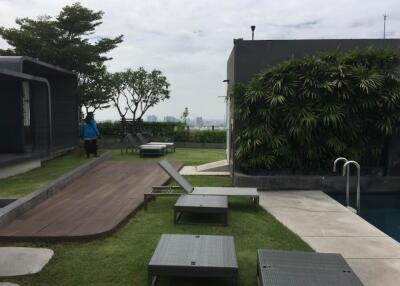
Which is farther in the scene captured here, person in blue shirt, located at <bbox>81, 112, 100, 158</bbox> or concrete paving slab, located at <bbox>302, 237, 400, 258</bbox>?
person in blue shirt, located at <bbox>81, 112, 100, 158</bbox>

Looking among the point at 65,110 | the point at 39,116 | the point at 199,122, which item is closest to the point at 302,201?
the point at 39,116

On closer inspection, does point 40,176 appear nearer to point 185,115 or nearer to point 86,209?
point 86,209

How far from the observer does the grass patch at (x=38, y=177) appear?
7.81m

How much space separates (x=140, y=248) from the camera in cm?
503

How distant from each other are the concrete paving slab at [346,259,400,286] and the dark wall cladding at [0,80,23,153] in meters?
10.9

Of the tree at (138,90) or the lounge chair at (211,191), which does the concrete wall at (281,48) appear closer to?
the lounge chair at (211,191)

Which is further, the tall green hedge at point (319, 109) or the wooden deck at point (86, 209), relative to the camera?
the tall green hedge at point (319, 109)

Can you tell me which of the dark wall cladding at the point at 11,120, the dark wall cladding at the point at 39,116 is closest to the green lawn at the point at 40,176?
the dark wall cladding at the point at 39,116

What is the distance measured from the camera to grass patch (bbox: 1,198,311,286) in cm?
410

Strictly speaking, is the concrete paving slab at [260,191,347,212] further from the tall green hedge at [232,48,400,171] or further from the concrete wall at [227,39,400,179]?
the concrete wall at [227,39,400,179]

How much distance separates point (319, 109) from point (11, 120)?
360 inches

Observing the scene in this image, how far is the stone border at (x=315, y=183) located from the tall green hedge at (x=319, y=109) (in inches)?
14.9

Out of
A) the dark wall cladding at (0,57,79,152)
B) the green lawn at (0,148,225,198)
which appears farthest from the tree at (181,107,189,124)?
the green lawn at (0,148,225,198)

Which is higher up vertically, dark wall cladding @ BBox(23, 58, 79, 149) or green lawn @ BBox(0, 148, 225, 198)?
dark wall cladding @ BBox(23, 58, 79, 149)
